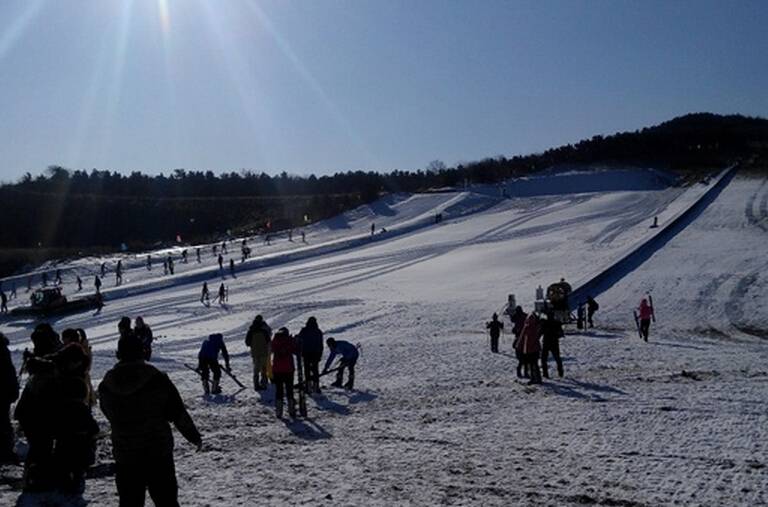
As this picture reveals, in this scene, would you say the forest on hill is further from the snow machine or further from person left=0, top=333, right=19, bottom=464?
person left=0, top=333, right=19, bottom=464

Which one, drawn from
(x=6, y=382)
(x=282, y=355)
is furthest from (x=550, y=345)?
(x=6, y=382)

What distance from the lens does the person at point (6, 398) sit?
8.63 metres

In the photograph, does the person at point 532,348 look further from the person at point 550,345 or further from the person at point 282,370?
the person at point 282,370

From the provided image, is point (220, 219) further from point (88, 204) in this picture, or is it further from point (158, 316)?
point (158, 316)

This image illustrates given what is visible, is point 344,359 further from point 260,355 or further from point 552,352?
point 552,352

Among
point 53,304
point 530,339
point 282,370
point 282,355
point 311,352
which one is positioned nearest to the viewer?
point 282,370

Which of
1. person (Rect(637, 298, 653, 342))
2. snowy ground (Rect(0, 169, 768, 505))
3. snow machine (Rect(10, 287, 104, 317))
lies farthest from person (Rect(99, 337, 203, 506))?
snow machine (Rect(10, 287, 104, 317))

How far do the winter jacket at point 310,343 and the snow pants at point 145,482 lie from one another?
27.5 ft

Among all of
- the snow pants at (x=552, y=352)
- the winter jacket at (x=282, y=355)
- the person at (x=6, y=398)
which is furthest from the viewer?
the snow pants at (x=552, y=352)

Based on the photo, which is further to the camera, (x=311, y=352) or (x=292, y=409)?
(x=311, y=352)

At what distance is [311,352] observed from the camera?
46.1 feet

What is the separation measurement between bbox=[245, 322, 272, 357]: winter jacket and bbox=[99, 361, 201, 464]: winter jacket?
9.14m

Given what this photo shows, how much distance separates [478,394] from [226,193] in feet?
324

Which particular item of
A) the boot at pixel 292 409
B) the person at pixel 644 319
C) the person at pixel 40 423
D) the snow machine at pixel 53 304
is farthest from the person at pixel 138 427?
the snow machine at pixel 53 304
